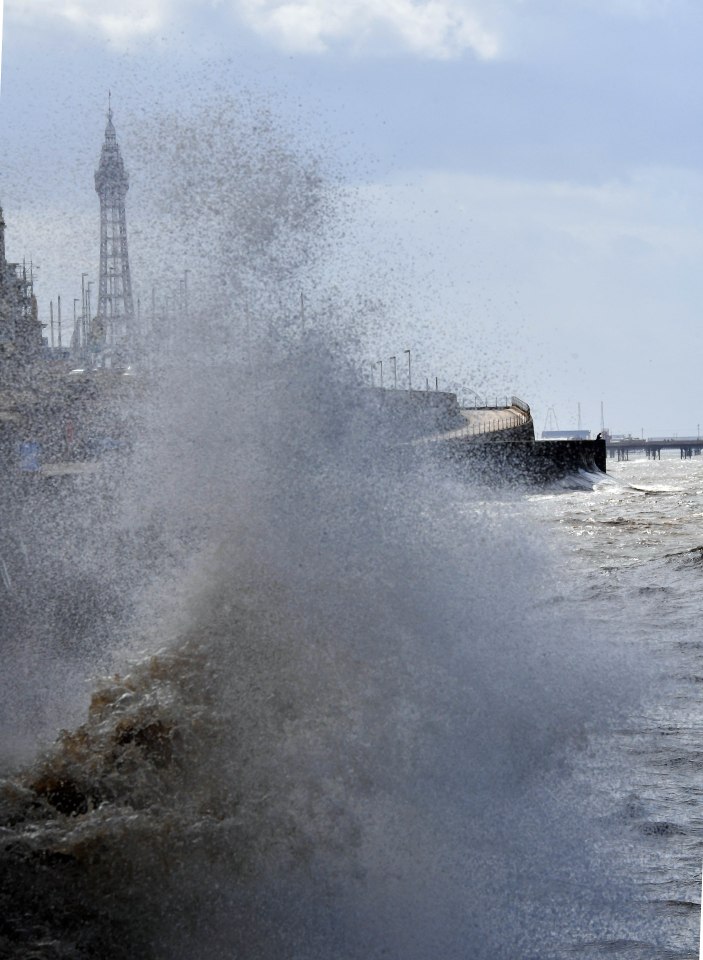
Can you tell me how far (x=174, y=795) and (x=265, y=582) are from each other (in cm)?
155

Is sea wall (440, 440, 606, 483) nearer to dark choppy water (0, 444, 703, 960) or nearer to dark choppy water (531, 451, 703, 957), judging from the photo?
dark choppy water (531, 451, 703, 957)

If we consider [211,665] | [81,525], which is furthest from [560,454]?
[211,665]

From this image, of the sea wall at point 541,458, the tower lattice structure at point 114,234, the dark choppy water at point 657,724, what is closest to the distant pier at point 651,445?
the sea wall at point 541,458

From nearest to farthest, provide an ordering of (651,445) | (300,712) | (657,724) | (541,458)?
(300,712) < (657,724) < (541,458) < (651,445)

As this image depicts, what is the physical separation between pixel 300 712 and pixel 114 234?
14.1 ft

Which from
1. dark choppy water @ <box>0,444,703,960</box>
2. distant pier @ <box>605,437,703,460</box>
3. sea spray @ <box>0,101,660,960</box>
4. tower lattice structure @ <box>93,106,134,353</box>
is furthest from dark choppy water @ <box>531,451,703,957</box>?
distant pier @ <box>605,437,703,460</box>

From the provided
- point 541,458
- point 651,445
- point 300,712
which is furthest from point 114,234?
point 651,445

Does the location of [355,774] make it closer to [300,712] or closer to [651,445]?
[300,712]

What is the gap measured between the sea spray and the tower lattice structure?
60cm

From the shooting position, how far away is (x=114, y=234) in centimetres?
791

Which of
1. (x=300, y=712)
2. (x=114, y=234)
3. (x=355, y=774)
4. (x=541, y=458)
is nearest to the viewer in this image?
(x=355, y=774)

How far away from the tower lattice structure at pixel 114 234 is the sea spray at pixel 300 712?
1.97 ft

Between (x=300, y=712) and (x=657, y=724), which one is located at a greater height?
(x=300, y=712)

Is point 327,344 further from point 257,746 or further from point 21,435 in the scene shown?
point 21,435
